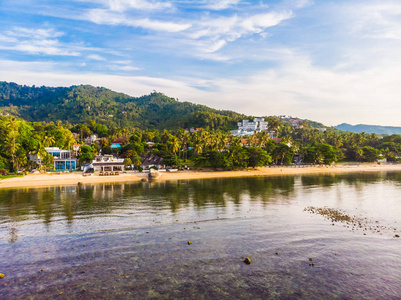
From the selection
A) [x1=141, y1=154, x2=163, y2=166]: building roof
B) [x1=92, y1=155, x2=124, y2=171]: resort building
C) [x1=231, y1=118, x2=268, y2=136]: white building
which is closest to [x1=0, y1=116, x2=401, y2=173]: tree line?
[x1=141, y1=154, x2=163, y2=166]: building roof

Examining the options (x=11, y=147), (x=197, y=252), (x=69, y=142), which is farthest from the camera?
(x=69, y=142)

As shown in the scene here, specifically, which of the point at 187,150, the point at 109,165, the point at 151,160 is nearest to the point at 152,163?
the point at 151,160

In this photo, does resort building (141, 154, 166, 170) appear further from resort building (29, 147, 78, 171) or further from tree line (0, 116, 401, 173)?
resort building (29, 147, 78, 171)

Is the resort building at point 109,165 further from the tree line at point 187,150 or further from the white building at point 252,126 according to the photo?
the white building at point 252,126

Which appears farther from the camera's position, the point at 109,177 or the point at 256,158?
the point at 256,158

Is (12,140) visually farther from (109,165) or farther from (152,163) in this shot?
(152,163)

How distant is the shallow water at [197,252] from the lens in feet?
45.3

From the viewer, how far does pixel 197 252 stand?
18375mm

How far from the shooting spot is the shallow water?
13.8 metres

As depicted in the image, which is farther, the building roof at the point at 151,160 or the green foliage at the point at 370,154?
the green foliage at the point at 370,154

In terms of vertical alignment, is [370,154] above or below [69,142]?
below

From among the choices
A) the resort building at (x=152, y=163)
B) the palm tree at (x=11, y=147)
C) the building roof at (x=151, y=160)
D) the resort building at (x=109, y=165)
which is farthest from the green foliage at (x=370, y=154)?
the palm tree at (x=11, y=147)

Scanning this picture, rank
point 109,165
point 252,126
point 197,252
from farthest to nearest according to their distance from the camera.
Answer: point 252,126, point 109,165, point 197,252

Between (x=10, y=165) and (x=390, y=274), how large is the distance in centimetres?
7788
